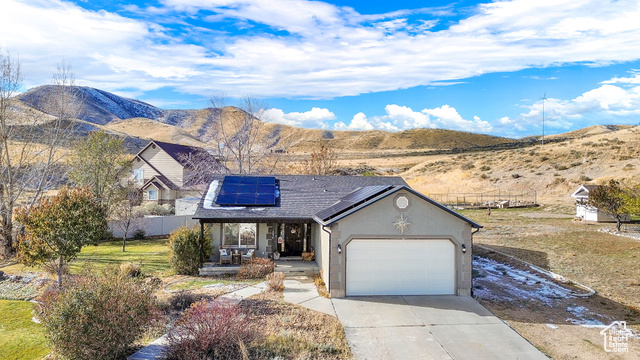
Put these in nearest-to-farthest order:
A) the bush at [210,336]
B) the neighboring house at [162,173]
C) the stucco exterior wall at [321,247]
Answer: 1. the bush at [210,336]
2. the stucco exterior wall at [321,247]
3. the neighboring house at [162,173]

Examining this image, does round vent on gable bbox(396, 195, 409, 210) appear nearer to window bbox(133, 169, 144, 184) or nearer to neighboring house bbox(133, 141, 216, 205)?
neighboring house bbox(133, 141, 216, 205)

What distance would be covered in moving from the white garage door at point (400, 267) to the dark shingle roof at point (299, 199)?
3.85m

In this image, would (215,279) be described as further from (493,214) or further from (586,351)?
(493,214)

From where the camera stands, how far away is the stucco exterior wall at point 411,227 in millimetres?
14828

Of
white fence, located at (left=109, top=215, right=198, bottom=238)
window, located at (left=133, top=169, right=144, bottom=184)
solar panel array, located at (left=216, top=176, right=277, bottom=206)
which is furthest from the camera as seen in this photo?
window, located at (left=133, top=169, right=144, bottom=184)

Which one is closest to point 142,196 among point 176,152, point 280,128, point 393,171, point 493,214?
point 176,152

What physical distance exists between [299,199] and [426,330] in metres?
9.87

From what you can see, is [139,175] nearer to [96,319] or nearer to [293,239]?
[293,239]

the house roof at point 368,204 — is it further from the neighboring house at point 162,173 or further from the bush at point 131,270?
the neighboring house at point 162,173

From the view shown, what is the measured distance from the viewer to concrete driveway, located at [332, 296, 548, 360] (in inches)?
401

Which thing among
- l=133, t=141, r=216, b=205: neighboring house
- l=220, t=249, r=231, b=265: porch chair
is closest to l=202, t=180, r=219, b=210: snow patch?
l=220, t=249, r=231, b=265: porch chair

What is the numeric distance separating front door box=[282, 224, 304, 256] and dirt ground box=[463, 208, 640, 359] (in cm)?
839

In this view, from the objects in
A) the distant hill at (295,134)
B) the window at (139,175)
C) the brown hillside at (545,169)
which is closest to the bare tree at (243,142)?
the window at (139,175)

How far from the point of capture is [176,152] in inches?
1607
